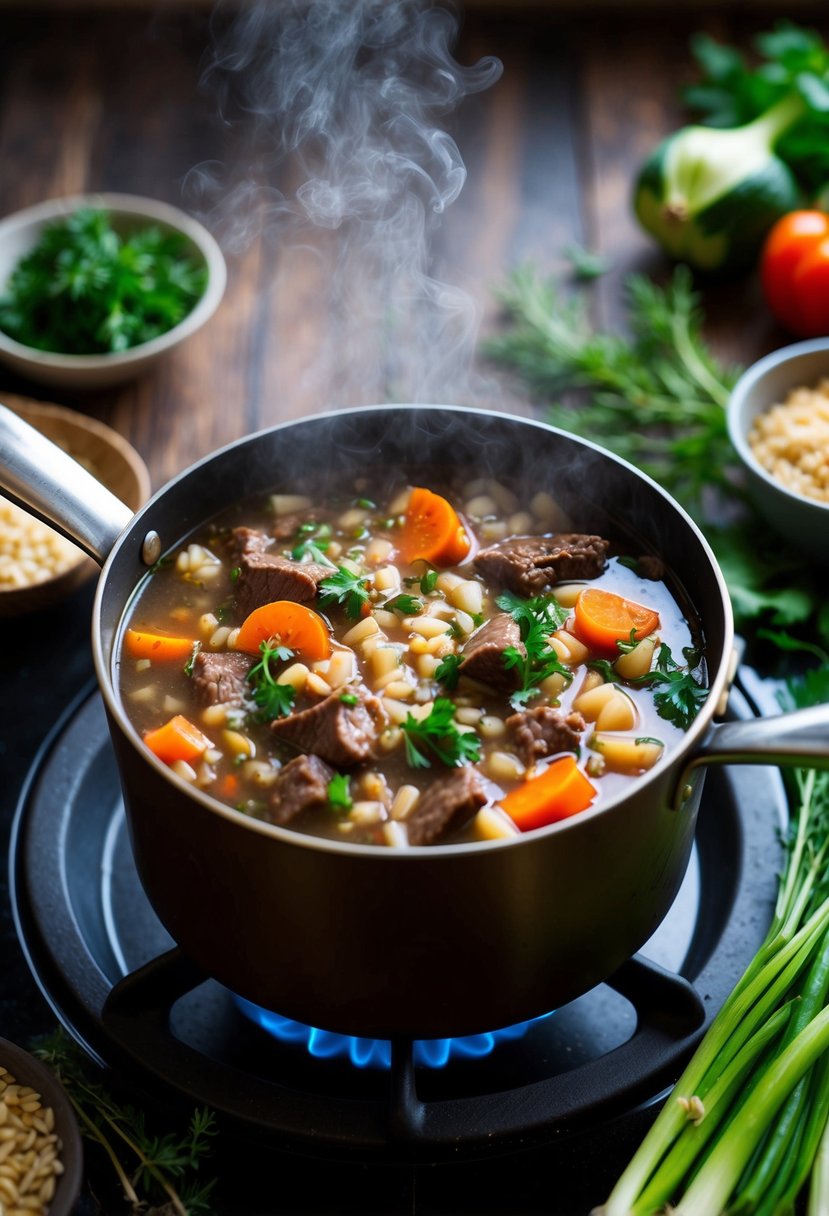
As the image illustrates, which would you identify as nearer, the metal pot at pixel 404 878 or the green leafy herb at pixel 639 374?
the metal pot at pixel 404 878

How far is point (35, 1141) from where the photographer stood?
2.07 m

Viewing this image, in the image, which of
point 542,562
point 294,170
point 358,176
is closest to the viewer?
point 542,562

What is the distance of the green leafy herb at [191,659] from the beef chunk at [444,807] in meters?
0.53

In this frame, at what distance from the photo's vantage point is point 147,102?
5012 millimetres

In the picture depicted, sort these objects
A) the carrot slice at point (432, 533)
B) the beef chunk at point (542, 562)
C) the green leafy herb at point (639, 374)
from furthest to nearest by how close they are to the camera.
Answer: the green leafy herb at point (639, 374), the carrot slice at point (432, 533), the beef chunk at point (542, 562)

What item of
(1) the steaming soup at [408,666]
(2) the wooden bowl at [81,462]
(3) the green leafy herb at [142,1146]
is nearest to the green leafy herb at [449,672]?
(1) the steaming soup at [408,666]

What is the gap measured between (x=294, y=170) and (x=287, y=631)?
9.42 ft

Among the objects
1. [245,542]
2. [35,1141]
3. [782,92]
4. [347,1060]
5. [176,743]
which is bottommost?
[347,1060]

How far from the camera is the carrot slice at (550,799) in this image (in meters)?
2.02

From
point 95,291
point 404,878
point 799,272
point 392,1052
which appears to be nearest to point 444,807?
point 404,878

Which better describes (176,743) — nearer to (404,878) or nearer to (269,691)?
(269,691)

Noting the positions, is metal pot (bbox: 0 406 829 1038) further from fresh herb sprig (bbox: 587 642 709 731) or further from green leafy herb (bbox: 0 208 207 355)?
green leafy herb (bbox: 0 208 207 355)

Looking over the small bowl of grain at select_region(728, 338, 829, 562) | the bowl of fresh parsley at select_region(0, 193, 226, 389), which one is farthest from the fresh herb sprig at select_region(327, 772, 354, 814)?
the bowl of fresh parsley at select_region(0, 193, 226, 389)

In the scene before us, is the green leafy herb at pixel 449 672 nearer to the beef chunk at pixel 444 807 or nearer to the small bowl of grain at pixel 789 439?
the beef chunk at pixel 444 807
